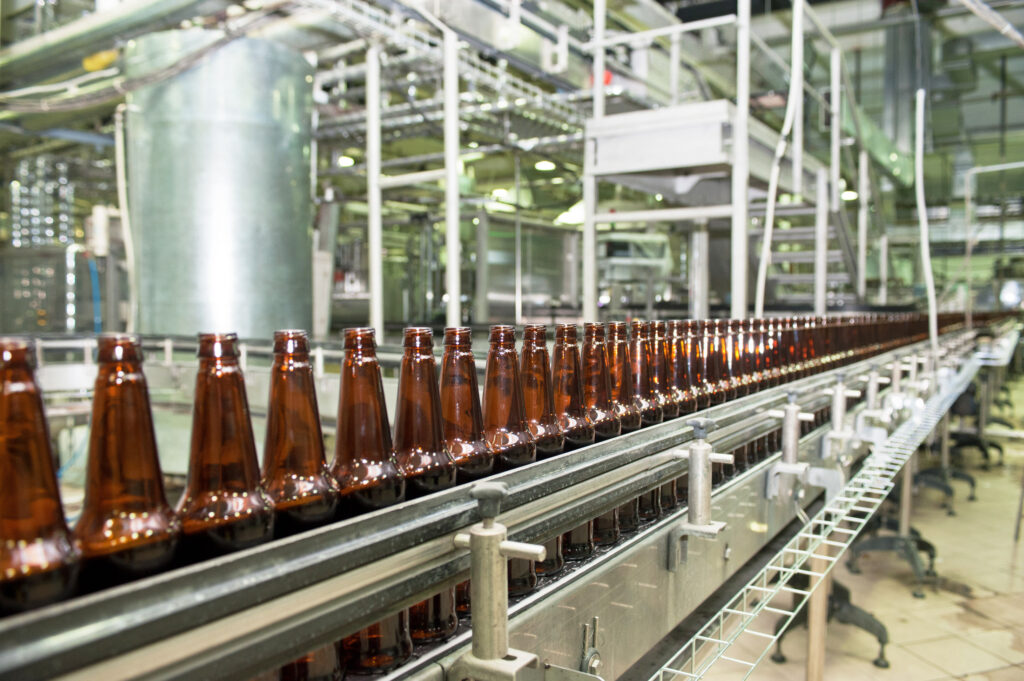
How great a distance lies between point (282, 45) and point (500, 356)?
259 cm

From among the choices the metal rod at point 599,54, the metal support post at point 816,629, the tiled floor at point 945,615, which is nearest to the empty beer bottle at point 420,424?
the metal support post at point 816,629

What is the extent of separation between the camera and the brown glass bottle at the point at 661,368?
1.03 m

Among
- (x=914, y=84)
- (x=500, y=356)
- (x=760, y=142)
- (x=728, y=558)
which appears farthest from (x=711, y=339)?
(x=914, y=84)

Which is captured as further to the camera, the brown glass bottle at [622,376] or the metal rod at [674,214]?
the metal rod at [674,214]

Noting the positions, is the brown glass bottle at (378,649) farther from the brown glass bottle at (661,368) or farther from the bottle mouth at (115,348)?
the brown glass bottle at (661,368)

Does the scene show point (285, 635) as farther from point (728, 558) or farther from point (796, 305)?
point (796, 305)

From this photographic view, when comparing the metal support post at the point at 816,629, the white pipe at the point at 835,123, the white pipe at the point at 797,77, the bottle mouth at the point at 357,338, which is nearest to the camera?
the bottle mouth at the point at 357,338

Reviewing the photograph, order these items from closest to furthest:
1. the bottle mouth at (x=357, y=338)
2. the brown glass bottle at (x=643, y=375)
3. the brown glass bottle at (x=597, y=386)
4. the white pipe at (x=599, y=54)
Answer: the bottle mouth at (x=357, y=338), the brown glass bottle at (x=597, y=386), the brown glass bottle at (x=643, y=375), the white pipe at (x=599, y=54)

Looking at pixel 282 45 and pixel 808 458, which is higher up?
pixel 282 45

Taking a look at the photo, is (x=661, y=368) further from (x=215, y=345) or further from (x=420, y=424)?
(x=215, y=345)

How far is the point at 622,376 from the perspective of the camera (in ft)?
3.13

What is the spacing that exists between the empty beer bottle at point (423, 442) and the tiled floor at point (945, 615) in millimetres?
1977

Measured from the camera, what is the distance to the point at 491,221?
6871mm

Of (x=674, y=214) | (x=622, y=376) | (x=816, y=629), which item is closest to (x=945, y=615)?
(x=816, y=629)
